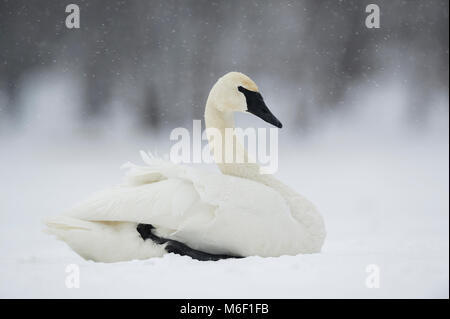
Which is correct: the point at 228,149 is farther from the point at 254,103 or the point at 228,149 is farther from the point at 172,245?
the point at 172,245

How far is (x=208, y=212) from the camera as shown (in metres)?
2.70

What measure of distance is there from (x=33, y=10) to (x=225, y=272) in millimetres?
7476

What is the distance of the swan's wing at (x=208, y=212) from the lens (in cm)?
267

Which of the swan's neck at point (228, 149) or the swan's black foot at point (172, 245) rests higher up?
the swan's neck at point (228, 149)

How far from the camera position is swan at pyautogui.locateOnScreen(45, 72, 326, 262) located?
267 centimetres

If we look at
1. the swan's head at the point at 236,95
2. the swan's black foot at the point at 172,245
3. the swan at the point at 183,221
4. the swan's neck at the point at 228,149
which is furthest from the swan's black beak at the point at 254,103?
the swan's black foot at the point at 172,245

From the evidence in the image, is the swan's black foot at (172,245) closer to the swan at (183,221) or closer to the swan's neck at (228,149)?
the swan at (183,221)

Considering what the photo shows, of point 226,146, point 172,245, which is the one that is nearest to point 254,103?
point 226,146

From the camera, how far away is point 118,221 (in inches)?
109

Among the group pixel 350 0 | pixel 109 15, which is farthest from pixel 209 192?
pixel 350 0

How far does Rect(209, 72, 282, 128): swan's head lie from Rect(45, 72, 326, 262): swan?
505 millimetres

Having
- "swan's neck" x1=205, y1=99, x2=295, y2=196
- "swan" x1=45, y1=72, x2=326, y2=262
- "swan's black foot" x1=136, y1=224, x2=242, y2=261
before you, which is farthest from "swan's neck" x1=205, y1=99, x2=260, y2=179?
"swan's black foot" x1=136, y1=224, x2=242, y2=261

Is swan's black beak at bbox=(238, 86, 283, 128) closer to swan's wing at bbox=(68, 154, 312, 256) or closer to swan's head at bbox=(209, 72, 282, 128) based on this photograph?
swan's head at bbox=(209, 72, 282, 128)

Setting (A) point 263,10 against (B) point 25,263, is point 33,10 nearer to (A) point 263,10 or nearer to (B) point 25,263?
(A) point 263,10
